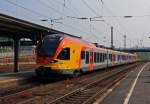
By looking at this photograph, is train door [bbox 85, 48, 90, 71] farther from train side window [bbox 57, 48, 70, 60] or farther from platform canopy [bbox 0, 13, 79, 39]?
train side window [bbox 57, 48, 70, 60]

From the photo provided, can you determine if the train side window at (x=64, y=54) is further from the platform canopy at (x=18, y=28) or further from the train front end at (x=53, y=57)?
the platform canopy at (x=18, y=28)

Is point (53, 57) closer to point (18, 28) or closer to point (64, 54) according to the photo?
point (64, 54)

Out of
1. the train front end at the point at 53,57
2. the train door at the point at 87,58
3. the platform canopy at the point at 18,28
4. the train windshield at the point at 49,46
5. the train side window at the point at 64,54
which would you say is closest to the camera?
the train front end at the point at 53,57

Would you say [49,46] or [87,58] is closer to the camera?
[49,46]

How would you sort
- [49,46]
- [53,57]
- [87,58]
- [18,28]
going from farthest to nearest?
[87,58], [18,28], [49,46], [53,57]

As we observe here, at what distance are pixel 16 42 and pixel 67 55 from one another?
979cm

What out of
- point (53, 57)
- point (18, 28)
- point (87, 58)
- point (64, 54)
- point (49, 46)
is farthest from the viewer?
point (87, 58)

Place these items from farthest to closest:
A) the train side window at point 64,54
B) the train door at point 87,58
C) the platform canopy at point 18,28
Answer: the train door at point 87,58, the platform canopy at point 18,28, the train side window at point 64,54

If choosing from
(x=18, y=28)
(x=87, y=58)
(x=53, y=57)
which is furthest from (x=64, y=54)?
(x=87, y=58)

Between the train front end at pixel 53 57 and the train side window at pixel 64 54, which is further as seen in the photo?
the train side window at pixel 64 54

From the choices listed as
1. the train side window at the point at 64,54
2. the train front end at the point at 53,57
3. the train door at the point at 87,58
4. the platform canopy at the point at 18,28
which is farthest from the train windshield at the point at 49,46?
the train door at the point at 87,58

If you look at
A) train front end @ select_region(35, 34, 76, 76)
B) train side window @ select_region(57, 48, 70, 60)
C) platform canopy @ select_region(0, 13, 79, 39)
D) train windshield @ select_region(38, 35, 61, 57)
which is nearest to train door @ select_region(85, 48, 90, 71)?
platform canopy @ select_region(0, 13, 79, 39)

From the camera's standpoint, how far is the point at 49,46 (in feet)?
76.0

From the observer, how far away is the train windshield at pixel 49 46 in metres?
22.9
